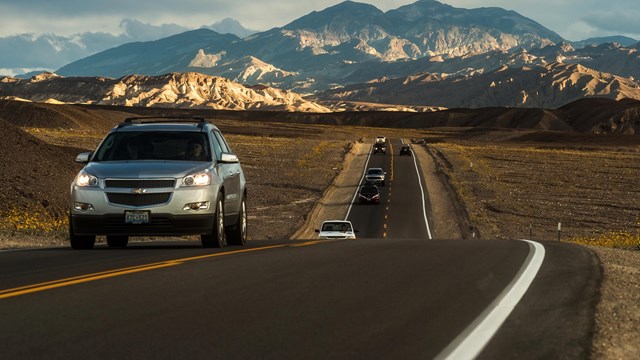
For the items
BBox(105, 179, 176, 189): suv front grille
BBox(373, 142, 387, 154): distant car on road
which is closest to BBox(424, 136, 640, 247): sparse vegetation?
BBox(373, 142, 387, 154): distant car on road

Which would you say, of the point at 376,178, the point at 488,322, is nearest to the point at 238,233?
the point at 488,322

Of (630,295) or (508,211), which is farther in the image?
(508,211)

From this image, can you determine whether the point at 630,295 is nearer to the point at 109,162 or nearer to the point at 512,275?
the point at 512,275

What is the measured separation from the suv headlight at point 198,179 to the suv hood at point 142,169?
0.08 m

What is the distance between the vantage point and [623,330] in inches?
299

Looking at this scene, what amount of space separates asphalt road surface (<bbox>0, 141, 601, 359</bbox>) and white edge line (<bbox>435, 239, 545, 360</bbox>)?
0.02 m

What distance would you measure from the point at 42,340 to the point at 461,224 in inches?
1921

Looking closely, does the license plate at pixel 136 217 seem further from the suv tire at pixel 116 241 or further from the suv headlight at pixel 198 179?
the suv tire at pixel 116 241

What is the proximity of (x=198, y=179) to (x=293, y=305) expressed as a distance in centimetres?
648

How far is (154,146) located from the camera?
15.7m

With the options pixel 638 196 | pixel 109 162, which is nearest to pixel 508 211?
pixel 638 196

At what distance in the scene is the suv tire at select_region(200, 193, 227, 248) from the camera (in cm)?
1489

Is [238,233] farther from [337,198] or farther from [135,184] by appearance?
[337,198]

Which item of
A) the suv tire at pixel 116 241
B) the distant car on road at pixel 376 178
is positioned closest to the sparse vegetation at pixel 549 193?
the distant car on road at pixel 376 178
